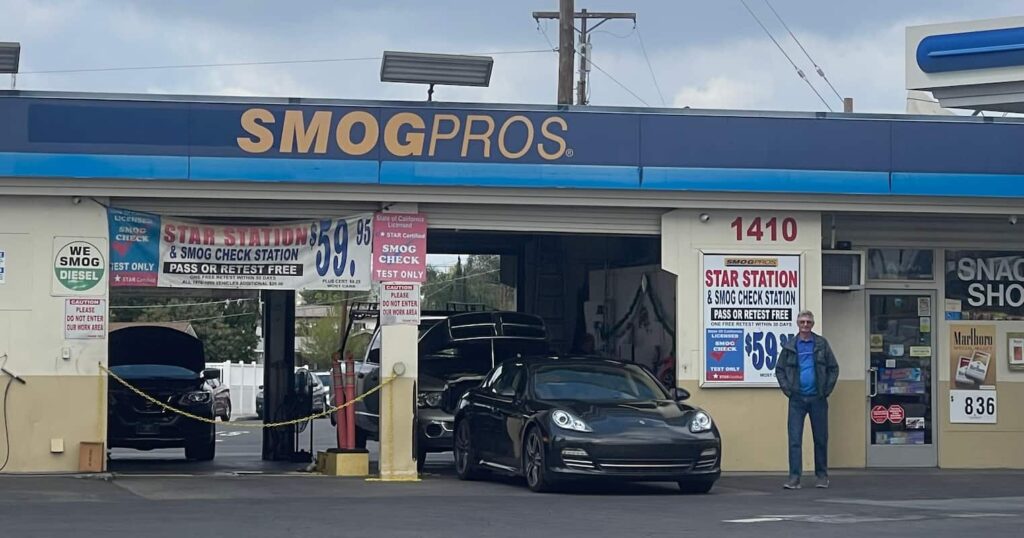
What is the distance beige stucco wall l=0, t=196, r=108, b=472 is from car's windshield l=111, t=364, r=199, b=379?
15.4 feet

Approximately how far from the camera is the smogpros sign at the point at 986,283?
64.9 feet

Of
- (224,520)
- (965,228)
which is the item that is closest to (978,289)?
(965,228)

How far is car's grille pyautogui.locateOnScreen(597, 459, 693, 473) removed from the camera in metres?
14.5

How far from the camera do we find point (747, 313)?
18.1 metres

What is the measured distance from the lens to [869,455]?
19.4 meters

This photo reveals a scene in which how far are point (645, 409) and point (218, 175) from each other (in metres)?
5.33

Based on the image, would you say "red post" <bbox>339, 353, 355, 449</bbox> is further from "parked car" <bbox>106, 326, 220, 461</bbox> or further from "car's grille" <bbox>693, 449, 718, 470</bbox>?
"car's grille" <bbox>693, 449, 718, 470</bbox>

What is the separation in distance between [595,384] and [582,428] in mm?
1568

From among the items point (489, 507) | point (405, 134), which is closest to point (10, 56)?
point (405, 134)

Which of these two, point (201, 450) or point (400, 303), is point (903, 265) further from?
point (201, 450)

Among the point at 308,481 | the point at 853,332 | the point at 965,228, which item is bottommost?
the point at 308,481

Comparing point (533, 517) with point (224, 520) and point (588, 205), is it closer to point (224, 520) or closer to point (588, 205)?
point (224, 520)

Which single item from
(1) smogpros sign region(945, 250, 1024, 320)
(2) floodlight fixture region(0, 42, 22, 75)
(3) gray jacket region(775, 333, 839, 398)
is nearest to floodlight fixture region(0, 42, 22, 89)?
(2) floodlight fixture region(0, 42, 22, 75)

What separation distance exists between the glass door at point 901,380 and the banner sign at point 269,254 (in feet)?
22.4
